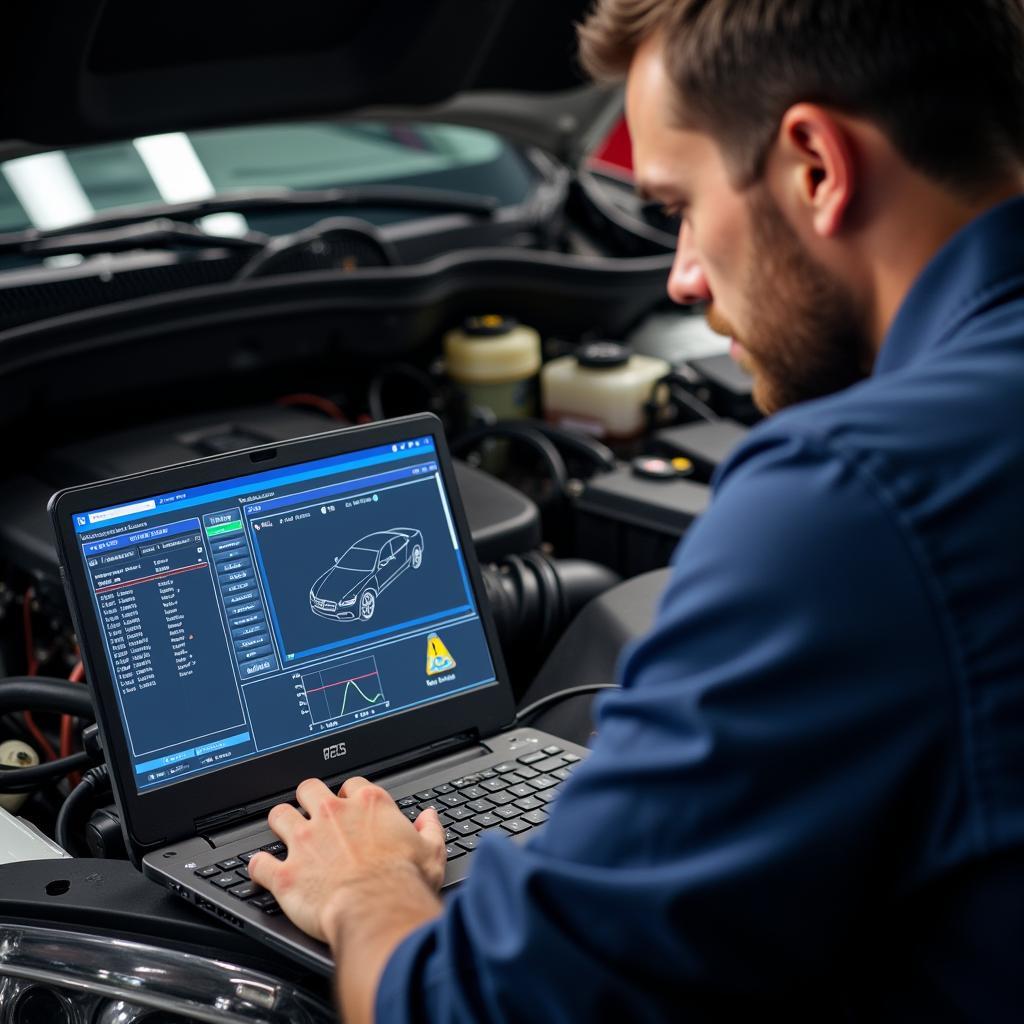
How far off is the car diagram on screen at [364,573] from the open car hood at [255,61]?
63 centimetres

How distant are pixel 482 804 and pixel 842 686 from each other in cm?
47

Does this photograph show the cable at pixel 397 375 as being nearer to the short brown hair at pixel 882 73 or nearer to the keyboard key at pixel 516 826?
the keyboard key at pixel 516 826

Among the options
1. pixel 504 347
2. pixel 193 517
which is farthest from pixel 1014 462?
pixel 504 347

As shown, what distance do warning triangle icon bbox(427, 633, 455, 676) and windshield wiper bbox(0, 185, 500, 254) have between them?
2.89ft

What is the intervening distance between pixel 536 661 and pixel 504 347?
1.85 feet

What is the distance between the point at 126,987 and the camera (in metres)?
0.83

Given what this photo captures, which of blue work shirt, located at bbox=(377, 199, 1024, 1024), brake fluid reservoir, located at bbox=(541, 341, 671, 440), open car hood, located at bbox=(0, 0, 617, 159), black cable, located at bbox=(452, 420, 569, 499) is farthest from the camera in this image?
brake fluid reservoir, located at bbox=(541, 341, 671, 440)

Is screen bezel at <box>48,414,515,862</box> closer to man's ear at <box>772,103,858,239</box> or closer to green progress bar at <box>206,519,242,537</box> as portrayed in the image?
green progress bar at <box>206,519,242,537</box>

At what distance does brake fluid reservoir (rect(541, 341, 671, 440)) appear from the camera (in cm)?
179

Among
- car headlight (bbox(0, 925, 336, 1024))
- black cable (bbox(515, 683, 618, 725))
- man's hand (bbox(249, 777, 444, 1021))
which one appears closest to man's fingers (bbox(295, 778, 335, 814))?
man's hand (bbox(249, 777, 444, 1021))

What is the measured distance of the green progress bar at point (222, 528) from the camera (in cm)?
98

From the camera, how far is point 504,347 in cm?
179

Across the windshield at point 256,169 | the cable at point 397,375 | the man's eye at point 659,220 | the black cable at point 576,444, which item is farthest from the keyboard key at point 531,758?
the man's eye at point 659,220

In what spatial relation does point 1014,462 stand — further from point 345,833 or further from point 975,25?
point 345,833
